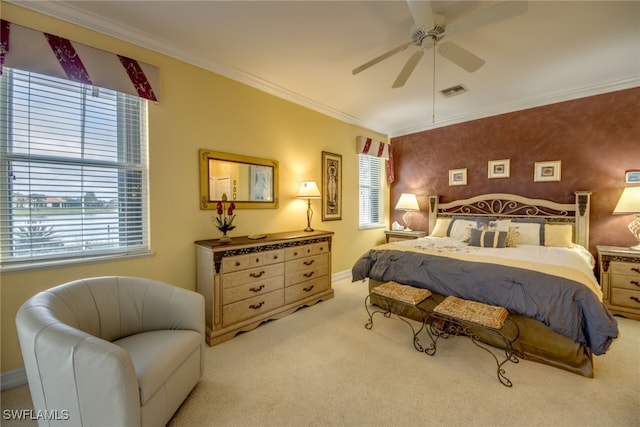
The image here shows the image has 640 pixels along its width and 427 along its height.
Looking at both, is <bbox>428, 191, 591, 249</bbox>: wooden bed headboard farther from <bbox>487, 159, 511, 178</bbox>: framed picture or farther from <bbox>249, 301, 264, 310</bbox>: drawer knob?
<bbox>249, 301, 264, 310</bbox>: drawer knob

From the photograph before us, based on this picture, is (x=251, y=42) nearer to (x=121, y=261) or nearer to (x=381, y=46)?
(x=381, y=46)

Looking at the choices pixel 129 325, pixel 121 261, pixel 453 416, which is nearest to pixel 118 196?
pixel 121 261

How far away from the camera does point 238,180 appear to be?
3.09 metres

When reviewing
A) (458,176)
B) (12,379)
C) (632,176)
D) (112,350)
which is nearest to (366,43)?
(112,350)

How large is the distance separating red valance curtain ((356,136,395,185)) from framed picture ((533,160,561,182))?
7.53ft

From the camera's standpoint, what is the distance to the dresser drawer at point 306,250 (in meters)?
3.07

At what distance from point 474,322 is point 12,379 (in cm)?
347

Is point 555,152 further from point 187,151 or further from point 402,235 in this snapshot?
point 187,151

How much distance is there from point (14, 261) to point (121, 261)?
630 mm

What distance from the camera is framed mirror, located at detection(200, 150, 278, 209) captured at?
2.81 m

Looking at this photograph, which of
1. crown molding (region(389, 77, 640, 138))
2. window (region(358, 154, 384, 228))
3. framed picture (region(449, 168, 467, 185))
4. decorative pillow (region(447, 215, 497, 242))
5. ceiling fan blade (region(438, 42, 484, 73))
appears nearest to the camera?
ceiling fan blade (region(438, 42, 484, 73))

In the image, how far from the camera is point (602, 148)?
3.35 meters

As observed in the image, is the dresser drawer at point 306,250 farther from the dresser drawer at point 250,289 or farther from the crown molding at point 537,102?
the crown molding at point 537,102

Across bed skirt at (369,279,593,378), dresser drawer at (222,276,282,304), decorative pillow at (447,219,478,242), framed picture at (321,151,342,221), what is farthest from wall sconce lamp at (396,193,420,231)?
dresser drawer at (222,276,282,304)
